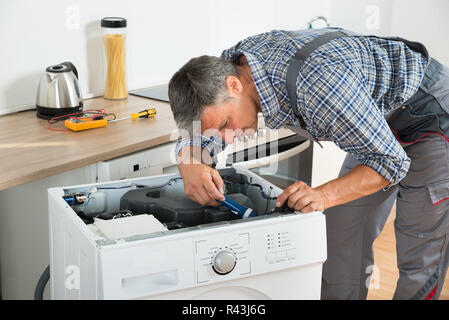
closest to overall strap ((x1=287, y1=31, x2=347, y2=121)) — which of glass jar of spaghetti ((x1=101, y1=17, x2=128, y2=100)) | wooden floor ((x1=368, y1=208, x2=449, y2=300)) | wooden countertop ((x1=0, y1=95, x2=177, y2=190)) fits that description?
wooden countertop ((x1=0, y1=95, x2=177, y2=190))

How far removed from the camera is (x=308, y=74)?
134cm

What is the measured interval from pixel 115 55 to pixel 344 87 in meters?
1.15

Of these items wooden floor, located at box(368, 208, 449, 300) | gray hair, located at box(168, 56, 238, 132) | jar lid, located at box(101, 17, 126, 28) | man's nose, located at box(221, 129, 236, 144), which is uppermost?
jar lid, located at box(101, 17, 126, 28)

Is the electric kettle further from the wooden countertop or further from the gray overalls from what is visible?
the gray overalls

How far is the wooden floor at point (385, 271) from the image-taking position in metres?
2.55

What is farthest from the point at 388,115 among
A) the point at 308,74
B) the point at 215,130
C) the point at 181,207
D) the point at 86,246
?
the point at 86,246

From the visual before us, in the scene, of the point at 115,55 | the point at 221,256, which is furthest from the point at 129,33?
the point at 221,256

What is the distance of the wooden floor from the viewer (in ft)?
8.35

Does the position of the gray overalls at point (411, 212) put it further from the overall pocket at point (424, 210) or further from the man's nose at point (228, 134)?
the man's nose at point (228, 134)

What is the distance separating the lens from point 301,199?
130 cm

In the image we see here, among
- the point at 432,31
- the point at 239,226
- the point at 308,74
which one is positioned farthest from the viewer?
the point at 432,31

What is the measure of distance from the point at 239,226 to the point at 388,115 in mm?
734
